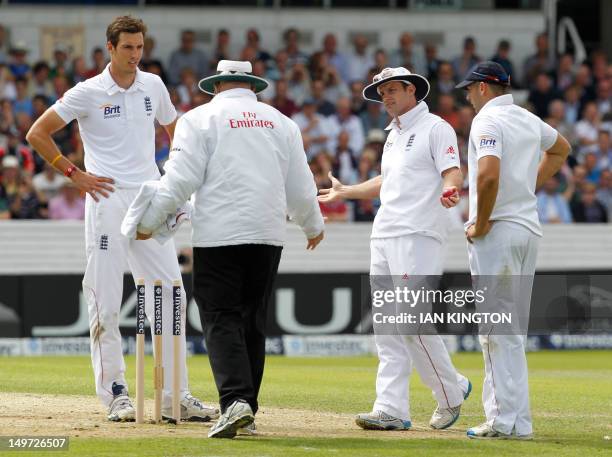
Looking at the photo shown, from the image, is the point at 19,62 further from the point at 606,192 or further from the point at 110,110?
the point at 110,110

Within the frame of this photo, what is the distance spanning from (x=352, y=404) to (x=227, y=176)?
9.84 feet

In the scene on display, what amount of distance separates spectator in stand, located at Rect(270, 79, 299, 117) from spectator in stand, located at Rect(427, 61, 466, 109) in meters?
2.59

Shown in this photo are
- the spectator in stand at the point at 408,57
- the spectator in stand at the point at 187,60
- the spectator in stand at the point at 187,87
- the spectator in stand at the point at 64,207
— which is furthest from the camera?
the spectator in stand at the point at 408,57

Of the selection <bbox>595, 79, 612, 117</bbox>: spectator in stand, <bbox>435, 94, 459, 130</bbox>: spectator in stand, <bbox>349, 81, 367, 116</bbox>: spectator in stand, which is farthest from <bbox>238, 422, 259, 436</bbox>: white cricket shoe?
<bbox>595, 79, 612, 117</bbox>: spectator in stand

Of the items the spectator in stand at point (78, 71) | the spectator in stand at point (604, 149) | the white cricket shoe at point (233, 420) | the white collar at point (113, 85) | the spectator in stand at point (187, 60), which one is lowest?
the white cricket shoe at point (233, 420)

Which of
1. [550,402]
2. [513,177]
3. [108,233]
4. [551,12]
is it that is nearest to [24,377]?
[108,233]

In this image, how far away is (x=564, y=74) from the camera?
25.2m

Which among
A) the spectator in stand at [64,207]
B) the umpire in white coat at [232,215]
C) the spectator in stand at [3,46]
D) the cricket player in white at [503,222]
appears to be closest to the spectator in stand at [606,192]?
the spectator in stand at [64,207]

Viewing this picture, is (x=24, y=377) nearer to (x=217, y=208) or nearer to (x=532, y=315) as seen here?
(x=217, y=208)

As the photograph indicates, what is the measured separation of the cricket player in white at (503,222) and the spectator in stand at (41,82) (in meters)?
14.8

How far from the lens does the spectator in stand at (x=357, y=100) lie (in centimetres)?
2350

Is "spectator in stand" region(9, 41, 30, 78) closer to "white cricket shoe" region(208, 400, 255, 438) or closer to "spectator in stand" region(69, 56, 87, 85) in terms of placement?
"spectator in stand" region(69, 56, 87, 85)

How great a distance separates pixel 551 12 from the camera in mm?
27391

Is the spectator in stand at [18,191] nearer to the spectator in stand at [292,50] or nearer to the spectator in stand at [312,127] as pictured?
the spectator in stand at [312,127]
